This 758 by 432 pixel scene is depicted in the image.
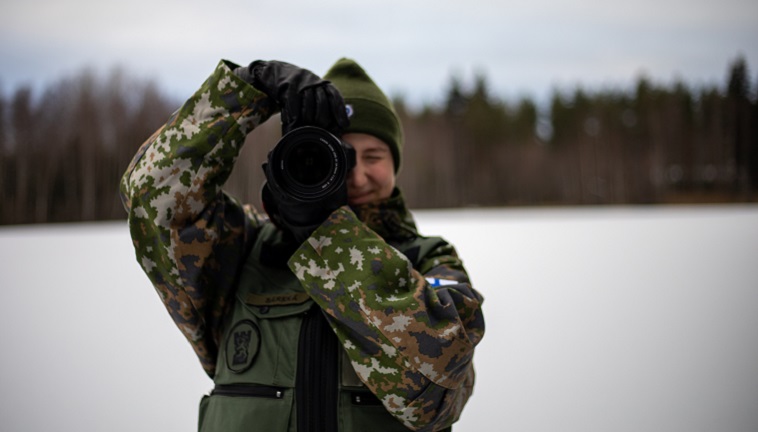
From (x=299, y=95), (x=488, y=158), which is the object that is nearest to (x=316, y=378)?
(x=299, y=95)

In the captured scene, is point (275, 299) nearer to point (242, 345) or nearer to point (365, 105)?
point (242, 345)

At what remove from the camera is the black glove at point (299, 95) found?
122 centimetres

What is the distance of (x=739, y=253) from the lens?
3131 millimetres

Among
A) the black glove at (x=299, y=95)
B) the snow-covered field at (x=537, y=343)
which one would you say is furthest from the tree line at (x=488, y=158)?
the black glove at (x=299, y=95)

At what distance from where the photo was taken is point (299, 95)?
48.2 inches

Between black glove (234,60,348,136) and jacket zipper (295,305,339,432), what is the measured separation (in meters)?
0.42

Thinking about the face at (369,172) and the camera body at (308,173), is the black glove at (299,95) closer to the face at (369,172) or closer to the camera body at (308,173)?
the camera body at (308,173)

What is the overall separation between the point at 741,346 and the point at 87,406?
261cm

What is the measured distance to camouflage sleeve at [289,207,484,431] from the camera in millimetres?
1171

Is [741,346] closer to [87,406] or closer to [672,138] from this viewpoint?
[87,406]

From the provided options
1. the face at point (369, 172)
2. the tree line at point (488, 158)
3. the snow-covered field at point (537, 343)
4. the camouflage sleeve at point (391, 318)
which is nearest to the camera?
the camouflage sleeve at point (391, 318)

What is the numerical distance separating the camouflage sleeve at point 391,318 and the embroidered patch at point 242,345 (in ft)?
0.58

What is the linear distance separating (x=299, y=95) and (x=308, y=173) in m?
0.17

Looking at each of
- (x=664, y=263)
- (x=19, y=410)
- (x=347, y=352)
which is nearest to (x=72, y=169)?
(x=19, y=410)
